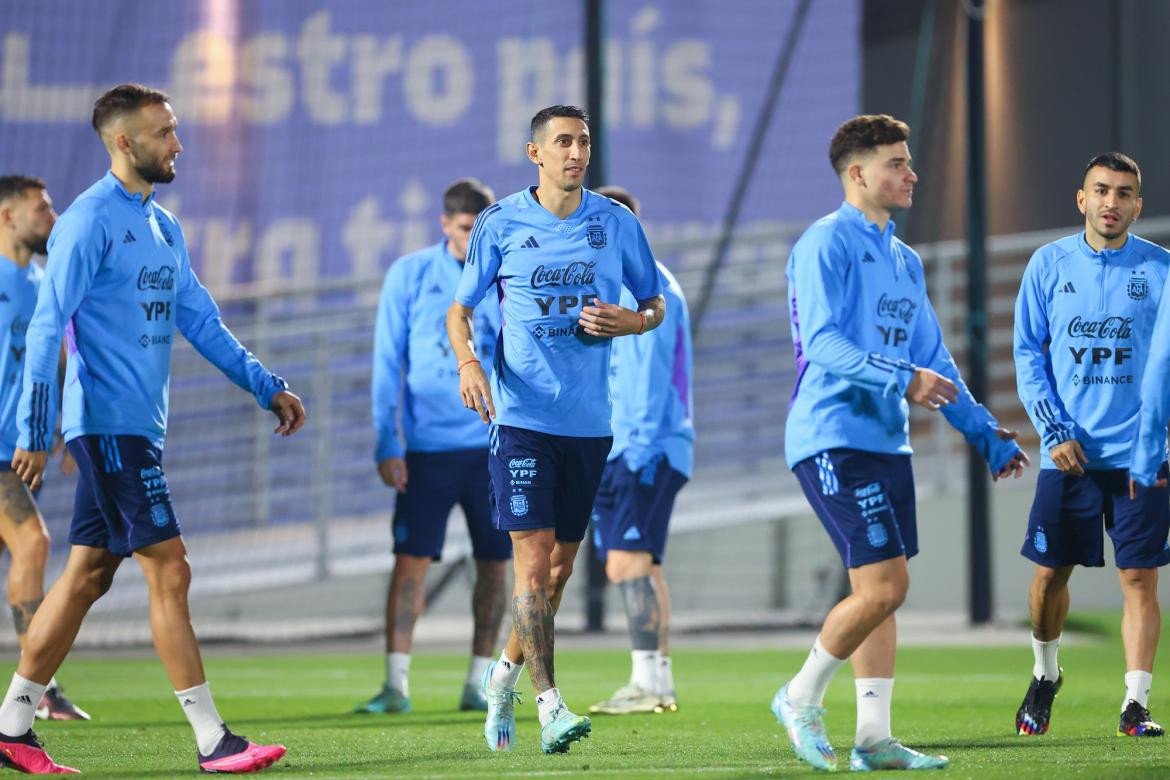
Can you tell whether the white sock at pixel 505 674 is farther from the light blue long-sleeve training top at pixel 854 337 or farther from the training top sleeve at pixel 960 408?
the training top sleeve at pixel 960 408

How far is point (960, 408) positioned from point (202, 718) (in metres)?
2.68

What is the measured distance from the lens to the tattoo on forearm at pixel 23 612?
7.83 m

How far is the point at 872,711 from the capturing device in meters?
5.57

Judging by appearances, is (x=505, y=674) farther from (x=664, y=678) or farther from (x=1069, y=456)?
(x=1069, y=456)

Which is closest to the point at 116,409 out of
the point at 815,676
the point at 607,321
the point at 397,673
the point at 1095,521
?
the point at 607,321

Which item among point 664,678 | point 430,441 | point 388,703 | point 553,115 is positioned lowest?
point 388,703

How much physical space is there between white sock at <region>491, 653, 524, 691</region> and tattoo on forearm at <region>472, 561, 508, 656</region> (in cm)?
206

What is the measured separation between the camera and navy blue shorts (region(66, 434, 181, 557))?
5.57m

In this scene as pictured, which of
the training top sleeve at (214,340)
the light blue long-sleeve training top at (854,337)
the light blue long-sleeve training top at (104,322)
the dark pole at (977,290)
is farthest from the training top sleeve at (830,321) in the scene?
the dark pole at (977,290)

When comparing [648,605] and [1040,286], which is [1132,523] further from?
[648,605]

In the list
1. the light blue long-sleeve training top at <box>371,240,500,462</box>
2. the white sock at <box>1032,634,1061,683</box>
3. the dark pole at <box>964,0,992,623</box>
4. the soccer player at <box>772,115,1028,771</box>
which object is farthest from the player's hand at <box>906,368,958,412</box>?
the dark pole at <box>964,0,992,623</box>

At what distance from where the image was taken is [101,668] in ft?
35.9

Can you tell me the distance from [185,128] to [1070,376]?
11369mm

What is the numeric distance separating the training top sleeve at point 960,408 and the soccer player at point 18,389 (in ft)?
12.9
